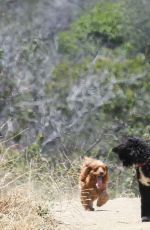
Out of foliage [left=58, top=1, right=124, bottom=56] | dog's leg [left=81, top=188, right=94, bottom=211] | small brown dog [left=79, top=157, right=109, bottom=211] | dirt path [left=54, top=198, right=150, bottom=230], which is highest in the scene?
foliage [left=58, top=1, right=124, bottom=56]

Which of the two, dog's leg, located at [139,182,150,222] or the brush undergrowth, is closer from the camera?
the brush undergrowth

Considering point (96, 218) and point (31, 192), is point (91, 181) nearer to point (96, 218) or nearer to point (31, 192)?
point (96, 218)

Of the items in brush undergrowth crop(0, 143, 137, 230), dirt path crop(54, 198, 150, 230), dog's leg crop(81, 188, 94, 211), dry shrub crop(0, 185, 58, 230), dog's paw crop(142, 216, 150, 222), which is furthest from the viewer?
dog's leg crop(81, 188, 94, 211)

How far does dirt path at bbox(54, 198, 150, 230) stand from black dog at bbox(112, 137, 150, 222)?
19 cm

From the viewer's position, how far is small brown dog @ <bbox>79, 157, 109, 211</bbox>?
24.2ft

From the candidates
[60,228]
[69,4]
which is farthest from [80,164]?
[69,4]

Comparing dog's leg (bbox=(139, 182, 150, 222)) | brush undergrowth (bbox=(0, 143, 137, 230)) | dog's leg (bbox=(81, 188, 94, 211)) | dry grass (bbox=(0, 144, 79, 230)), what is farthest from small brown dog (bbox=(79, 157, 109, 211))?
dog's leg (bbox=(139, 182, 150, 222))

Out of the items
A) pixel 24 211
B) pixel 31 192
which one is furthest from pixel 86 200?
pixel 24 211

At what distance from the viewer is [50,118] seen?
15531 mm

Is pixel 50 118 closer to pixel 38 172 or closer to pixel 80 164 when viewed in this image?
pixel 80 164

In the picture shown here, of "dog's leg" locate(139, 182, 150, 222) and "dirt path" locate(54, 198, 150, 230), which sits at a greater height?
"dog's leg" locate(139, 182, 150, 222)

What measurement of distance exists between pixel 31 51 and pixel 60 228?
1131cm

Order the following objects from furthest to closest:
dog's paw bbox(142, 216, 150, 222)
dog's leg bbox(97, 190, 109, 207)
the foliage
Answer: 1. the foliage
2. dog's leg bbox(97, 190, 109, 207)
3. dog's paw bbox(142, 216, 150, 222)

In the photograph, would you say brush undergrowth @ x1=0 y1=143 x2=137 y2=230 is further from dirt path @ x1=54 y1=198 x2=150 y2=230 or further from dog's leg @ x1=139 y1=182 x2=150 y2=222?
dog's leg @ x1=139 y1=182 x2=150 y2=222
